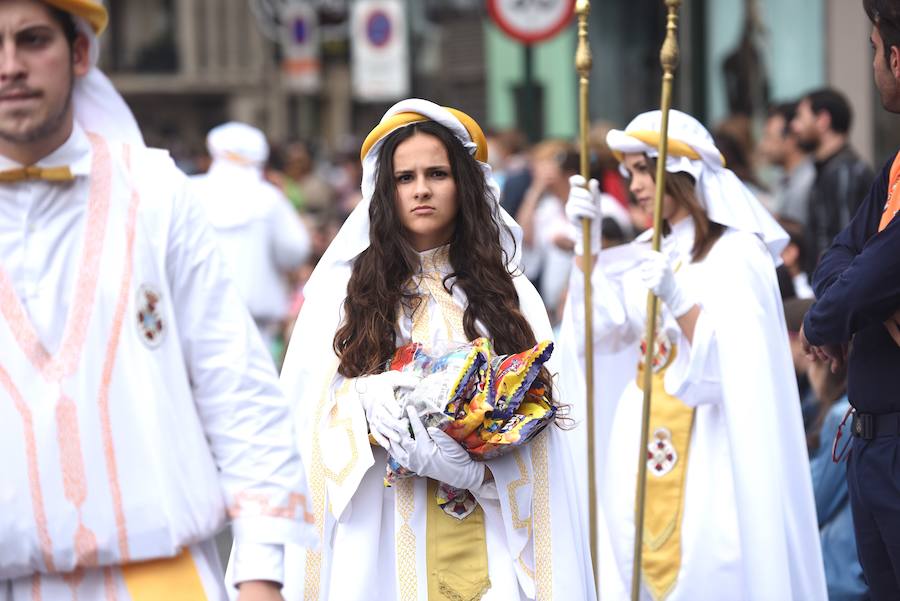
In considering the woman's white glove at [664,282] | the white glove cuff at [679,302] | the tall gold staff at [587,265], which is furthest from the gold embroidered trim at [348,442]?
the white glove cuff at [679,302]

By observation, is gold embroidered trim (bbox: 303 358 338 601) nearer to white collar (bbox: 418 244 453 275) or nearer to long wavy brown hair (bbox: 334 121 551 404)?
long wavy brown hair (bbox: 334 121 551 404)

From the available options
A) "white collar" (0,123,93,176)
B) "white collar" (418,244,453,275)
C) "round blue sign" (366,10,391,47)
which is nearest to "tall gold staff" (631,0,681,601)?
"white collar" (418,244,453,275)

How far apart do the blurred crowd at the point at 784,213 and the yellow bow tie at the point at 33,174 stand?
137 inches

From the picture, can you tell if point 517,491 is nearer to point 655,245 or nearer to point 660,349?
point 655,245

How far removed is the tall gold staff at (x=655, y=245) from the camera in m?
5.45

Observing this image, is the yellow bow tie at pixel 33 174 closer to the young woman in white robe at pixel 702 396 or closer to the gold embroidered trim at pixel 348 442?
the gold embroidered trim at pixel 348 442

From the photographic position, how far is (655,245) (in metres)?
5.50

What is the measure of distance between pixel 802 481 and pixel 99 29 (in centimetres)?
330

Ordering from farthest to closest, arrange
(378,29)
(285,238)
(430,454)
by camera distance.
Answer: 1. (378,29)
2. (285,238)
3. (430,454)

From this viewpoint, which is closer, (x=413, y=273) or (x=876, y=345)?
(x=876, y=345)

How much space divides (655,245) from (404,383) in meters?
1.35

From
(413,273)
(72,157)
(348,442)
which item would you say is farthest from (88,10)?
(413,273)

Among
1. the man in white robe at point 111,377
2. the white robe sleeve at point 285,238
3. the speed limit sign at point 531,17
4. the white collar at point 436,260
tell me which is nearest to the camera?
the man in white robe at point 111,377

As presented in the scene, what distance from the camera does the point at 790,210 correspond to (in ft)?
33.3
